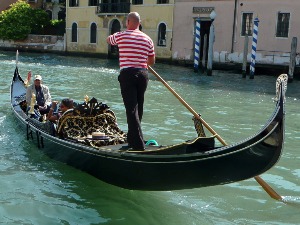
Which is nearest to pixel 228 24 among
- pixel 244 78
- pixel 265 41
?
pixel 265 41

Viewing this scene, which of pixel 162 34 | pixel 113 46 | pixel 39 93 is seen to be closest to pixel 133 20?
pixel 39 93

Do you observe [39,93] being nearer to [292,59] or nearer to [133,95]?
[133,95]

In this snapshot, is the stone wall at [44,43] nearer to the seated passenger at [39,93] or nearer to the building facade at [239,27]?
the building facade at [239,27]

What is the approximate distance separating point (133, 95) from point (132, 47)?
0.89 ft

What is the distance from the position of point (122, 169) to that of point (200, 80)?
745 cm

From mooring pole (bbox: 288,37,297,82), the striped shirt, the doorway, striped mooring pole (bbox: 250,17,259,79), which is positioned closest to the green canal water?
the striped shirt

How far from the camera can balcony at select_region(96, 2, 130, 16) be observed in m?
15.7

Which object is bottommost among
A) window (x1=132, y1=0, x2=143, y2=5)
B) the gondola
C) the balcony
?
the gondola

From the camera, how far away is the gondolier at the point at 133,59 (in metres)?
2.60

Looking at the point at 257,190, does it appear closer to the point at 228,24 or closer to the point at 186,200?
the point at 186,200

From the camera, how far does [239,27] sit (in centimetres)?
1220

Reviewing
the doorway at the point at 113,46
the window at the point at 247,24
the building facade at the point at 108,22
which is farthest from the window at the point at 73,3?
the window at the point at 247,24

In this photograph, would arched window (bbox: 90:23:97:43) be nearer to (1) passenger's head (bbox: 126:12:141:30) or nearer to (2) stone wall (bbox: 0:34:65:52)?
(2) stone wall (bbox: 0:34:65:52)

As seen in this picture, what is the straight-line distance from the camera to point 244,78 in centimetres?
1044
